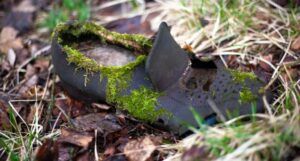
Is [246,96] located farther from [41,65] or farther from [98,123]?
[41,65]

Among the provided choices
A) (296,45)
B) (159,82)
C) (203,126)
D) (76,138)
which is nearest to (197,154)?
(203,126)

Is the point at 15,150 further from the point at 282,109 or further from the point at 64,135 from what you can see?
the point at 282,109

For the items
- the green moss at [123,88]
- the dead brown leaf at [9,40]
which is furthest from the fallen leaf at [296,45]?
the dead brown leaf at [9,40]

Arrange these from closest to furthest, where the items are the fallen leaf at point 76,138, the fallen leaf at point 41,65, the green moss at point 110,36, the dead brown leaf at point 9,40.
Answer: the fallen leaf at point 76,138 → the green moss at point 110,36 → the fallen leaf at point 41,65 → the dead brown leaf at point 9,40

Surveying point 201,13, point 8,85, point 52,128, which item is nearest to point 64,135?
point 52,128

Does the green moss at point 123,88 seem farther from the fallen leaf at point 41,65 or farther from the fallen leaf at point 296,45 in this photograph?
the fallen leaf at point 296,45

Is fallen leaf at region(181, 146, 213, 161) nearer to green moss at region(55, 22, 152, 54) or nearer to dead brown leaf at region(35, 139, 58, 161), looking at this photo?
dead brown leaf at region(35, 139, 58, 161)
